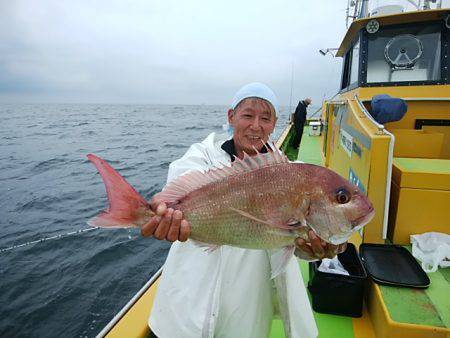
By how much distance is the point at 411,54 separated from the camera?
5055mm

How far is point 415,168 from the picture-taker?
3.06 meters

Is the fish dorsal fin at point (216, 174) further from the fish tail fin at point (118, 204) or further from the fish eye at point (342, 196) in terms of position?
the fish eye at point (342, 196)

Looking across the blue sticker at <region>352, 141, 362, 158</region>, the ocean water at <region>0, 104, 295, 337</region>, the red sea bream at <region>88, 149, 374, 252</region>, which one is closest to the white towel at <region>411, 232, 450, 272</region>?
the blue sticker at <region>352, 141, 362, 158</region>

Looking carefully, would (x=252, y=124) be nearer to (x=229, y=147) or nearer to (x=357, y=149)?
(x=229, y=147)

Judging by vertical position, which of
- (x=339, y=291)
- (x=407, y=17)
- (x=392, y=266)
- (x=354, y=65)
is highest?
(x=407, y=17)

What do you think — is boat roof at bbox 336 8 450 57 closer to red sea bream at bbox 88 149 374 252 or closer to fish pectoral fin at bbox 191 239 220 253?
red sea bream at bbox 88 149 374 252

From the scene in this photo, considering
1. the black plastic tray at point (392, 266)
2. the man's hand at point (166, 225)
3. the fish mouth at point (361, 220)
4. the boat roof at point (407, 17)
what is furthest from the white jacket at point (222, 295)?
the boat roof at point (407, 17)

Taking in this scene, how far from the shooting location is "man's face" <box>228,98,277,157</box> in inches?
88.9

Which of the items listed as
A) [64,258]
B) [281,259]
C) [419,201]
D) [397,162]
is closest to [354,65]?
Result: [397,162]

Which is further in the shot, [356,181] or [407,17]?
[407,17]

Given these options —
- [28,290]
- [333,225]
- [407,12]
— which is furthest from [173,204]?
[407,12]

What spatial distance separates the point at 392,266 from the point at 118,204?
2.43 metres

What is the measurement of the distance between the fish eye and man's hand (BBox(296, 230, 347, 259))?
24 centimetres

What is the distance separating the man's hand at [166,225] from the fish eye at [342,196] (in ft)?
2.87
